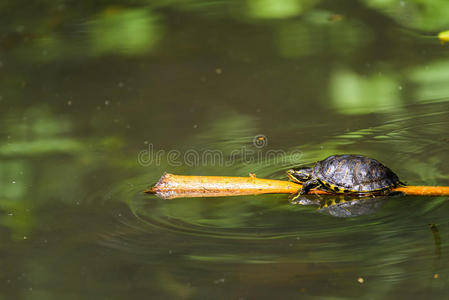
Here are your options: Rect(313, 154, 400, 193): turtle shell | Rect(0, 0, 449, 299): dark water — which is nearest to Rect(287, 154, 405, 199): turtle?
Rect(313, 154, 400, 193): turtle shell

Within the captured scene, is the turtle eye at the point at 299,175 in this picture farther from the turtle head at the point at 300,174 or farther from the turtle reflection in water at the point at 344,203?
the turtle reflection in water at the point at 344,203

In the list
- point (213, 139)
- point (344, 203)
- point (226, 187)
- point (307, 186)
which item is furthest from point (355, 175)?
point (213, 139)

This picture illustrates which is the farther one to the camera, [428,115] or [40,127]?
[40,127]

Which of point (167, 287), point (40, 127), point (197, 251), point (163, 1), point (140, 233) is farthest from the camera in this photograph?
point (163, 1)

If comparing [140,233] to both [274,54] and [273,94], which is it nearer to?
[273,94]

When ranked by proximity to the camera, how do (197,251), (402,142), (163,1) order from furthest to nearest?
(163,1) → (402,142) → (197,251)

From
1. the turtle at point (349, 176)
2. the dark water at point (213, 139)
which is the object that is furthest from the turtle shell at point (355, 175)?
the dark water at point (213, 139)

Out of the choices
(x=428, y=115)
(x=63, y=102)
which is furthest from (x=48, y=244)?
(x=428, y=115)
